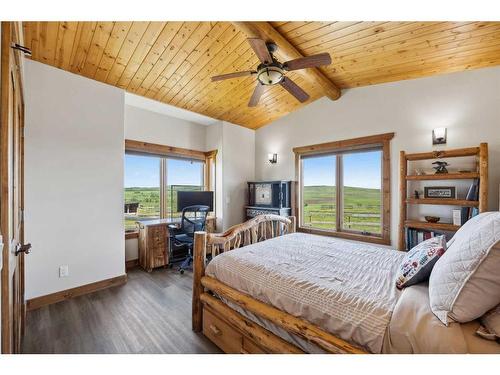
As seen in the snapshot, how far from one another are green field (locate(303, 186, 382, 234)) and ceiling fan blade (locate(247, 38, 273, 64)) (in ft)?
8.45

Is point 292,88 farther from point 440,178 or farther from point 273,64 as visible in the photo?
point 440,178

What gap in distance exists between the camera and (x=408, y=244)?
2.91 meters

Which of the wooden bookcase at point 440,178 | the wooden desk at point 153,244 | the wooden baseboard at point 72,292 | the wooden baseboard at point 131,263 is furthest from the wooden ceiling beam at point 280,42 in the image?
the wooden baseboard at point 131,263

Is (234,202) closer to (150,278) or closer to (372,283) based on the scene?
(150,278)

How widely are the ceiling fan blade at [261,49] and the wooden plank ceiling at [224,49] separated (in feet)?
1.88

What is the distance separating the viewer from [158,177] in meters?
4.25

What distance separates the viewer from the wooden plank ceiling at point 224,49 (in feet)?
7.28

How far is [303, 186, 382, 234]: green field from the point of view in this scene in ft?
11.5

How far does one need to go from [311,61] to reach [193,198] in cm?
305

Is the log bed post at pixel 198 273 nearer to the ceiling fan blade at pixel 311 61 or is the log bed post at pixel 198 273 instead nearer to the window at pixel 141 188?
the ceiling fan blade at pixel 311 61

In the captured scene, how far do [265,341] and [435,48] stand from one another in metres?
3.43

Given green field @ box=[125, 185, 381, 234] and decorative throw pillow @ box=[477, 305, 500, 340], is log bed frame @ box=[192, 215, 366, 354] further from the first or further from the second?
green field @ box=[125, 185, 381, 234]
